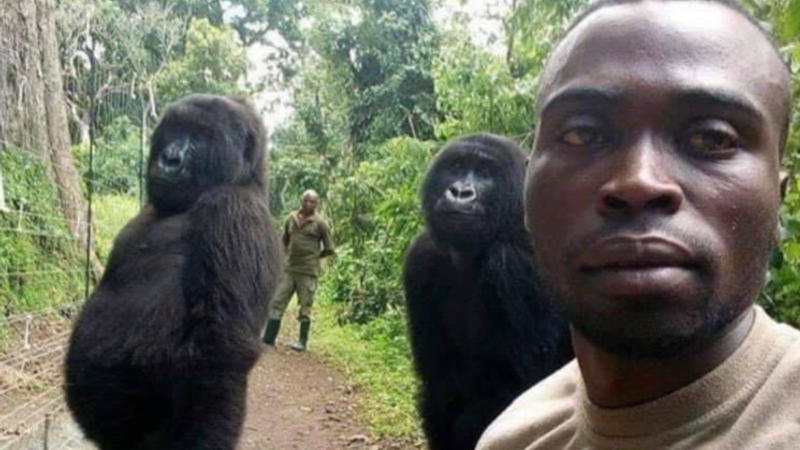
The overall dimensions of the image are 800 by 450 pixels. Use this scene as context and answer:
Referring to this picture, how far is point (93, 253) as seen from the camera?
666 cm

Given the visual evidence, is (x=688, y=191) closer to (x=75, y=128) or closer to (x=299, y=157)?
(x=75, y=128)

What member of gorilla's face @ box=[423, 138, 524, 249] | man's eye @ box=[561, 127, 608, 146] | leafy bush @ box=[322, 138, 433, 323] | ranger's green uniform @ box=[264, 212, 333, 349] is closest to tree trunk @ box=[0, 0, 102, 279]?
gorilla's face @ box=[423, 138, 524, 249]

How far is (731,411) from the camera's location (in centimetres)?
93

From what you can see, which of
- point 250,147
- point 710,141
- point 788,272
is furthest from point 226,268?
point 710,141

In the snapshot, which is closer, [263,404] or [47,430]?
[47,430]

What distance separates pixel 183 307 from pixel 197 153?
0.66m

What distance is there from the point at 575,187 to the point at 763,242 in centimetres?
20

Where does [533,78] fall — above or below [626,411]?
below

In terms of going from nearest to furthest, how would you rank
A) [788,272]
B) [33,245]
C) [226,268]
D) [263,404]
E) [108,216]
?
[788,272], [226,268], [33,245], [108,216], [263,404]

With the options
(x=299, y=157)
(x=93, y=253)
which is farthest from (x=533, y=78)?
(x=299, y=157)

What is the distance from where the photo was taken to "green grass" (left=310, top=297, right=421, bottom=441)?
300 inches

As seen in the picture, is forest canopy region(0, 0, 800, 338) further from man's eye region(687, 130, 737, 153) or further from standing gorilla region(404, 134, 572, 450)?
man's eye region(687, 130, 737, 153)

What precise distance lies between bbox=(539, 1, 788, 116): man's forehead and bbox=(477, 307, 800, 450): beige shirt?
258 millimetres

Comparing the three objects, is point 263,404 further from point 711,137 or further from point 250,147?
point 711,137
